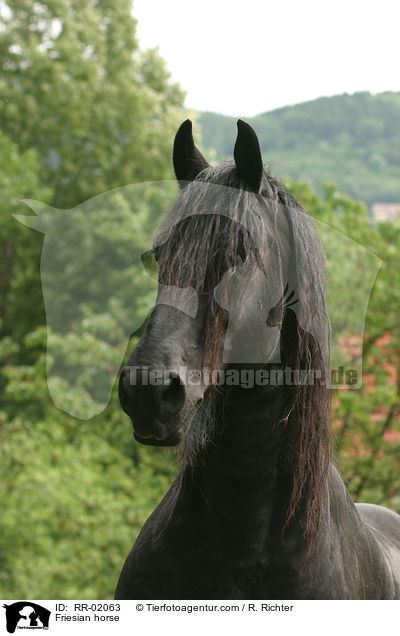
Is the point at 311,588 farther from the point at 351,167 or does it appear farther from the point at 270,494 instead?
the point at 351,167

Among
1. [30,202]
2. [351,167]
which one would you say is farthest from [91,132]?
[30,202]

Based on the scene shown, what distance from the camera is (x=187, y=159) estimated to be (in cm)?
167

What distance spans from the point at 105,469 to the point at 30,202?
6.03m

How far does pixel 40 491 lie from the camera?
6.77 meters

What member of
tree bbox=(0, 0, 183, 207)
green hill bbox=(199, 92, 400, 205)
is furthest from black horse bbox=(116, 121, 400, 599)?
tree bbox=(0, 0, 183, 207)

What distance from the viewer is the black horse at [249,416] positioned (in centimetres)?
139

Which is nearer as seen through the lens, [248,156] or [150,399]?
[150,399]

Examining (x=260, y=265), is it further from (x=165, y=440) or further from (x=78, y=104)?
(x=78, y=104)

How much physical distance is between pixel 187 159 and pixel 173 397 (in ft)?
2.39

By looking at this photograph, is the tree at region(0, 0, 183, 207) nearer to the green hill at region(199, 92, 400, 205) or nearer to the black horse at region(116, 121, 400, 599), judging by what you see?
the green hill at region(199, 92, 400, 205)
